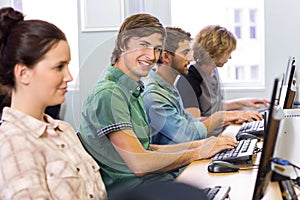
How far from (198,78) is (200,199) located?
2.69 meters

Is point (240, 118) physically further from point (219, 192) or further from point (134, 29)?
point (219, 192)

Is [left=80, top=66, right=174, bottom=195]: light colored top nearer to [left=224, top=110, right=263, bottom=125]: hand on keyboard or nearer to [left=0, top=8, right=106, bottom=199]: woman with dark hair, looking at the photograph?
[left=0, top=8, right=106, bottom=199]: woman with dark hair

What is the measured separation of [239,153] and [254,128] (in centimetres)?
71

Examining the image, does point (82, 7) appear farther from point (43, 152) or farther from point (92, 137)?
point (43, 152)

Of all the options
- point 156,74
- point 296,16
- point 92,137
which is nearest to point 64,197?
point 92,137

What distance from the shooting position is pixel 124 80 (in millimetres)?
2066

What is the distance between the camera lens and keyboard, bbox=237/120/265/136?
8.63 ft

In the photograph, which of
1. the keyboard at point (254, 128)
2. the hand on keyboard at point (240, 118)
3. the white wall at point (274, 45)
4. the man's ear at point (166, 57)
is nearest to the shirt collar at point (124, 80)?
the man's ear at point (166, 57)

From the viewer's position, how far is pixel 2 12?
1427 mm

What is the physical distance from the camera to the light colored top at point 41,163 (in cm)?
121

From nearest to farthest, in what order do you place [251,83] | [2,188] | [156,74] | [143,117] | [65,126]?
[2,188]
[65,126]
[143,117]
[156,74]
[251,83]

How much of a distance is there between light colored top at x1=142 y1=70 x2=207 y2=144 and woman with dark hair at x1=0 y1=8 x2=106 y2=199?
3.09 ft

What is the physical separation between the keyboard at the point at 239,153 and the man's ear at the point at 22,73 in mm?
909

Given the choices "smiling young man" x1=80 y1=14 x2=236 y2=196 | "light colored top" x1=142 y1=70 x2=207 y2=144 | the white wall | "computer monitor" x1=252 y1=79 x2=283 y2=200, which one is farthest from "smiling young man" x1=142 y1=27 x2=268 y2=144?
the white wall
